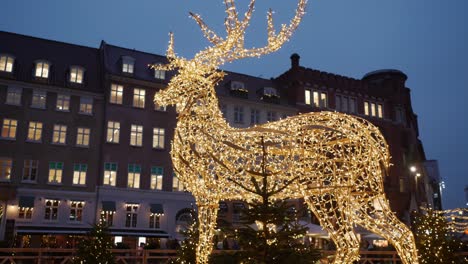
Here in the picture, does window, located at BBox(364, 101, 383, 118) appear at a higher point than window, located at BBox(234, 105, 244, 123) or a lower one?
higher

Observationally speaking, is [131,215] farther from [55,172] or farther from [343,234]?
→ [343,234]

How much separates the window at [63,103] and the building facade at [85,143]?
5 centimetres

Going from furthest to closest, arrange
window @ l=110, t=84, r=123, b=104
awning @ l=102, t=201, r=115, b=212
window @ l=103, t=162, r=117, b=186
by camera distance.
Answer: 1. window @ l=110, t=84, r=123, b=104
2. window @ l=103, t=162, r=117, b=186
3. awning @ l=102, t=201, r=115, b=212

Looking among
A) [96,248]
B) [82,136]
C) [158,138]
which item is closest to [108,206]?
[82,136]

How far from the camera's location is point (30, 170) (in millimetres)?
24547

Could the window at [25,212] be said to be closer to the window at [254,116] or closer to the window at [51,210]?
the window at [51,210]

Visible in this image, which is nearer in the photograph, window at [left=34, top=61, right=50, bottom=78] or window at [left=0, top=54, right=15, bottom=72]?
window at [left=0, top=54, right=15, bottom=72]

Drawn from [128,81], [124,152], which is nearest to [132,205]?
[124,152]

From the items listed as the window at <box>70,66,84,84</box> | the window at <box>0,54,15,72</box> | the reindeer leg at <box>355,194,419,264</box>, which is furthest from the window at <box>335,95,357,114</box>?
the reindeer leg at <box>355,194,419,264</box>

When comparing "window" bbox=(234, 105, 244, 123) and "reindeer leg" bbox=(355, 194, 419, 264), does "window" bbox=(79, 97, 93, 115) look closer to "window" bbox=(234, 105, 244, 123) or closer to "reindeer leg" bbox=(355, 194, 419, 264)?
"window" bbox=(234, 105, 244, 123)

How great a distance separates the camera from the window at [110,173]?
26.1m

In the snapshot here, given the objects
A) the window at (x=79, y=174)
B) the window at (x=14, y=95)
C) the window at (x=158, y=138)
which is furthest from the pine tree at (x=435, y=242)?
the window at (x=14, y=95)

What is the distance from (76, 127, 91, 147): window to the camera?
85.0 feet

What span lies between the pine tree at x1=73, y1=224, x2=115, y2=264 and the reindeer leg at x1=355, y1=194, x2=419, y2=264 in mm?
6977
